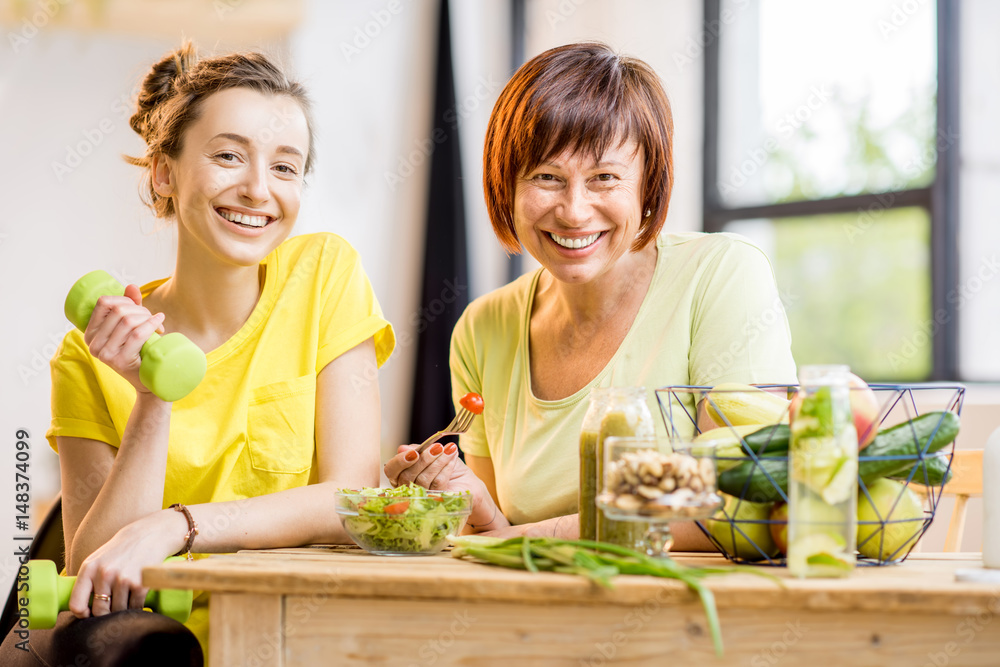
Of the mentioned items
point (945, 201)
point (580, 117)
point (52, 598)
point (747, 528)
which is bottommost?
point (52, 598)

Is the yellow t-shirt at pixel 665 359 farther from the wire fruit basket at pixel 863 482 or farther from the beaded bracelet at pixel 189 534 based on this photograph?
the beaded bracelet at pixel 189 534

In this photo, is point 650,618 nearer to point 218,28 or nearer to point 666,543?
point 666,543

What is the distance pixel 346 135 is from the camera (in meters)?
3.48

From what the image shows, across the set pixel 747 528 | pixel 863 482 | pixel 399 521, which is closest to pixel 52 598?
pixel 399 521

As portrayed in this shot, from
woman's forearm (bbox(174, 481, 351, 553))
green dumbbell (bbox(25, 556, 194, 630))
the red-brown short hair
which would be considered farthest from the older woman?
green dumbbell (bbox(25, 556, 194, 630))

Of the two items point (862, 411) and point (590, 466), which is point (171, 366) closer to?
point (590, 466)

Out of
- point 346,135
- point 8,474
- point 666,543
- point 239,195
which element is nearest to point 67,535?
point 239,195

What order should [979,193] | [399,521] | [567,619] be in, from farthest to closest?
[979,193] < [399,521] < [567,619]

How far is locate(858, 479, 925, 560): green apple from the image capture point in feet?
2.99

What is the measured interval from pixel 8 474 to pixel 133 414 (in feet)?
7.36

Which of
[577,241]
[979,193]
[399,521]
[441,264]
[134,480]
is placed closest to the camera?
[399,521]

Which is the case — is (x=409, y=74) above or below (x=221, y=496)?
above

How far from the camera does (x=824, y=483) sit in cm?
81

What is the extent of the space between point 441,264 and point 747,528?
8.97 feet
